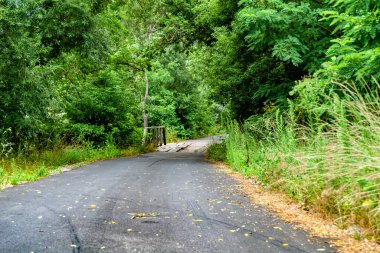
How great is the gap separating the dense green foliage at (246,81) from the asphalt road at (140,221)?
1015mm

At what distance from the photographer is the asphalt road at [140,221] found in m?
3.94

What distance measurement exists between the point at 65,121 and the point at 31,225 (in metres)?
12.6

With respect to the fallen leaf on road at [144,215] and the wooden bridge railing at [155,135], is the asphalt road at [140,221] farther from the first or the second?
the wooden bridge railing at [155,135]

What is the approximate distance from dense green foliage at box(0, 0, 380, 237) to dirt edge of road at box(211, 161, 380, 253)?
22cm

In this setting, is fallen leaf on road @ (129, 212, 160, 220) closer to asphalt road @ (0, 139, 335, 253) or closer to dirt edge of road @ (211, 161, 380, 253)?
asphalt road @ (0, 139, 335, 253)

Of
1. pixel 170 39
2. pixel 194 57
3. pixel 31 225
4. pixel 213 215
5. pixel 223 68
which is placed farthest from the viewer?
pixel 194 57

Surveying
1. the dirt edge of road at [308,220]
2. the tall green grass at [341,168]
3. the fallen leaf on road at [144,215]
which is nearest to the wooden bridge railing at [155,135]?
the dirt edge of road at [308,220]

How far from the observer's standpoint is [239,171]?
420 inches

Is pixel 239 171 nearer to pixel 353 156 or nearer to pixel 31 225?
pixel 353 156

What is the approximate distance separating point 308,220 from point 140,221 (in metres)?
2.25

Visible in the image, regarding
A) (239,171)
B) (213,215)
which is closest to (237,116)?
(239,171)

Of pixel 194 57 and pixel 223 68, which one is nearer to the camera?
pixel 223 68

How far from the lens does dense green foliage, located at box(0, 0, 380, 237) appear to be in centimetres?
526

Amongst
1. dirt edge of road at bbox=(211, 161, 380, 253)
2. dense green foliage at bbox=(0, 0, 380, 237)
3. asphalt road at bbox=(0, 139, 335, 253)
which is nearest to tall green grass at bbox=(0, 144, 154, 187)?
dense green foliage at bbox=(0, 0, 380, 237)
